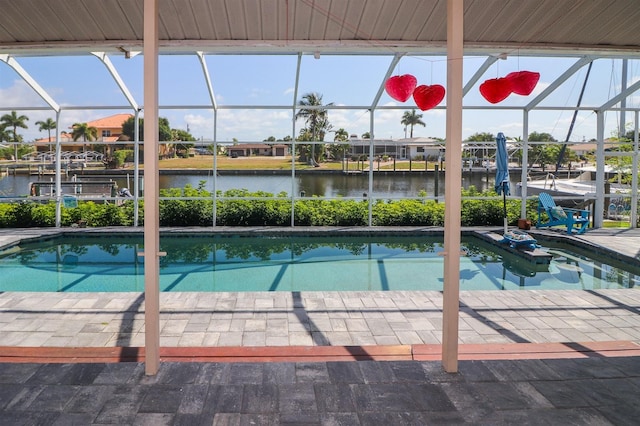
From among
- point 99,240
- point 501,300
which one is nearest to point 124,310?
point 501,300

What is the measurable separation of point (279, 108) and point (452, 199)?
7666 mm

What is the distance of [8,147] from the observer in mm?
10734

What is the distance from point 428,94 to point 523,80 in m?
1.00

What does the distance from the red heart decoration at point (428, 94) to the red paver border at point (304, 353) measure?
2.92 metres

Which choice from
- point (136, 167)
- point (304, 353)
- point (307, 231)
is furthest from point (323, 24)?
point (136, 167)

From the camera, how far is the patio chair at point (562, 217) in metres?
9.98

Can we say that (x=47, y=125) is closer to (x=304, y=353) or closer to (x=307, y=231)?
(x=307, y=231)

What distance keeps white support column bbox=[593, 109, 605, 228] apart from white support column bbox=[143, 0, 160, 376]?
10.4 meters

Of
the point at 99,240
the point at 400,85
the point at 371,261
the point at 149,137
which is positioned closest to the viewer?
the point at 149,137

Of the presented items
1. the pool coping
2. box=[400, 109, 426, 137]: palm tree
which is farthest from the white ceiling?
box=[400, 109, 426, 137]: palm tree

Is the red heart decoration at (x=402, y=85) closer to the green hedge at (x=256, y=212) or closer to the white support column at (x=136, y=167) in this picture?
the green hedge at (x=256, y=212)

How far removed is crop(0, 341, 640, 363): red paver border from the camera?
10.7 feet

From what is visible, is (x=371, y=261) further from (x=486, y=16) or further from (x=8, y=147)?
(x=8, y=147)

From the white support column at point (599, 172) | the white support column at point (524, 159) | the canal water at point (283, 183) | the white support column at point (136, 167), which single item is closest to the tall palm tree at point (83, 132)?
the canal water at point (283, 183)
